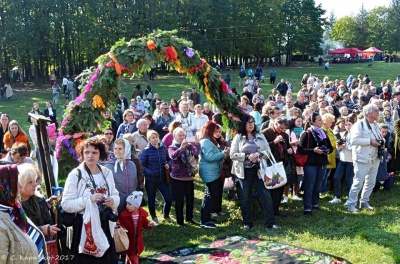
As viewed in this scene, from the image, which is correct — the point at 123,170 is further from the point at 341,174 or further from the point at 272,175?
the point at 341,174

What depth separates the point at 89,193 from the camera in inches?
193

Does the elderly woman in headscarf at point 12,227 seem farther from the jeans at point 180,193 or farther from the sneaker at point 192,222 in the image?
the sneaker at point 192,222

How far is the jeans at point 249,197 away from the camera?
7.40 meters

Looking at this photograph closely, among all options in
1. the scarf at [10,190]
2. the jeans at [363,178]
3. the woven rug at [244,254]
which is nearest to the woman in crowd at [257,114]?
the jeans at [363,178]

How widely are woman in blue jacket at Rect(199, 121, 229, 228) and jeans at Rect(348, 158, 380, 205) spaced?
2385mm

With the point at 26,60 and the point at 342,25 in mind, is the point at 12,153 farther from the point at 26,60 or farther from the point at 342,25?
the point at 342,25

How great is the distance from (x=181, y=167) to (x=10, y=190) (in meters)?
4.25

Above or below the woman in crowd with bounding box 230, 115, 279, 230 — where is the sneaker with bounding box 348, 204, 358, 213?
below

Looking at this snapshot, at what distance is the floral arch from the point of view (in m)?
6.87

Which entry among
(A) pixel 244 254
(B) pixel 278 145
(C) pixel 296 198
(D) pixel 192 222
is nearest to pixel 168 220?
(D) pixel 192 222

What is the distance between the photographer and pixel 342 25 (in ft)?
310

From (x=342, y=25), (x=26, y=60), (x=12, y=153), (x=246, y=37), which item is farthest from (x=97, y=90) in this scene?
(x=342, y=25)

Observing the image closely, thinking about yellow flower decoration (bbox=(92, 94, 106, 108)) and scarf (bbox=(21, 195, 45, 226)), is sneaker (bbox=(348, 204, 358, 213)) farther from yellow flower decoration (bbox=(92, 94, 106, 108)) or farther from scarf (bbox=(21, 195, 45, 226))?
scarf (bbox=(21, 195, 45, 226))

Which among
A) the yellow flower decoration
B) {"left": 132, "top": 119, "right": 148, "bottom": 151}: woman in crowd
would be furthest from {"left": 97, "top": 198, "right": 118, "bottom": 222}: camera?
{"left": 132, "top": 119, "right": 148, "bottom": 151}: woman in crowd
